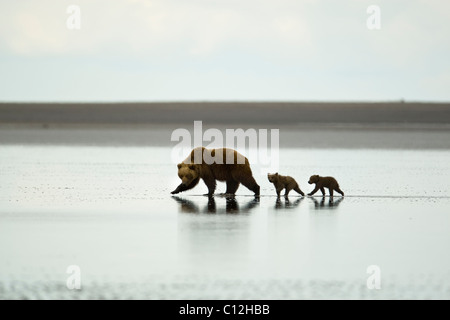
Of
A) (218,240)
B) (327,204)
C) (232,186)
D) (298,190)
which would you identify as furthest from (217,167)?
(218,240)

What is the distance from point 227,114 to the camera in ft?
307

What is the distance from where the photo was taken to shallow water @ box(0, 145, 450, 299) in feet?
27.2

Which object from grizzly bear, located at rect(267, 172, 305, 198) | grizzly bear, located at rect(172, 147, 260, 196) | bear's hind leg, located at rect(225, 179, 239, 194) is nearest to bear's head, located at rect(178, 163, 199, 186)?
grizzly bear, located at rect(172, 147, 260, 196)

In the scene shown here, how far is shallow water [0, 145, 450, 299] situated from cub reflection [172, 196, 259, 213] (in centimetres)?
3

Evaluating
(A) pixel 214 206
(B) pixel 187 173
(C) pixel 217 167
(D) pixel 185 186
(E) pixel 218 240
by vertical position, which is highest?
(C) pixel 217 167

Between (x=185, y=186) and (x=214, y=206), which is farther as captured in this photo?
(x=185, y=186)

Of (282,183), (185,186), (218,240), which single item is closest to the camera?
(218,240)

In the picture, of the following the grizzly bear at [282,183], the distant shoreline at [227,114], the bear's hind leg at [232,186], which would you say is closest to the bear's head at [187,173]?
the bear's hind leg at [232,186]

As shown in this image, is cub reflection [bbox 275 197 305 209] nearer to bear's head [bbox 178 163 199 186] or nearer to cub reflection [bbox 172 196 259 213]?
cub reflection [bbox 172 196 259 213]

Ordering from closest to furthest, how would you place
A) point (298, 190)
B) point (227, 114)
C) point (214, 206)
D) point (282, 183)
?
point (214, 206) → point (282, 183) → point (298, 190) → point (227, 114)

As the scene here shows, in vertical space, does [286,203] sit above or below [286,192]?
below

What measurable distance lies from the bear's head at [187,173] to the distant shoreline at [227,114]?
6510 cm

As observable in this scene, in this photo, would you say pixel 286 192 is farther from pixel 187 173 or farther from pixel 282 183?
pixel 187 173

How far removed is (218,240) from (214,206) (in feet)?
11.8
